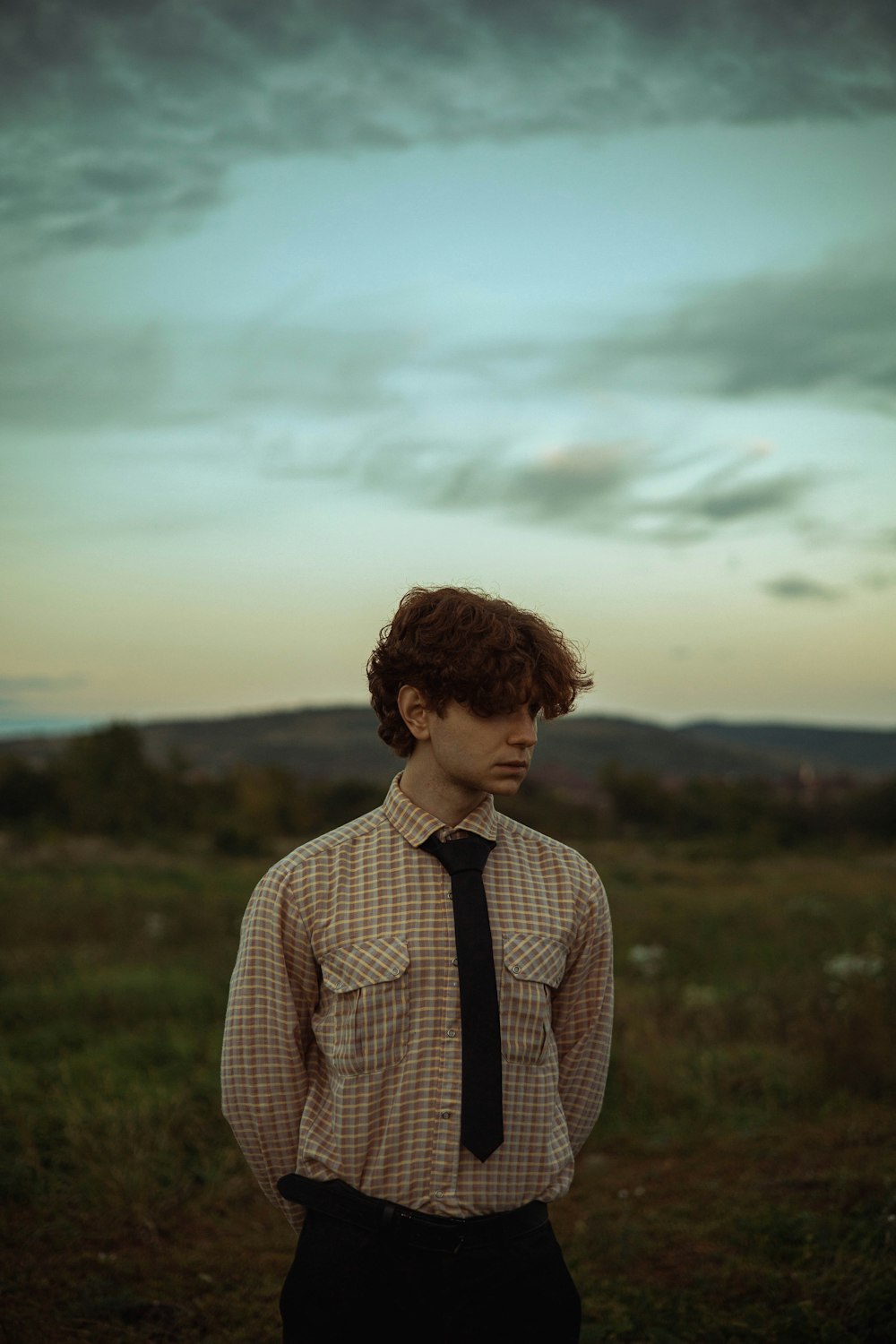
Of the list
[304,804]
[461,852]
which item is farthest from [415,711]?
[304,804]

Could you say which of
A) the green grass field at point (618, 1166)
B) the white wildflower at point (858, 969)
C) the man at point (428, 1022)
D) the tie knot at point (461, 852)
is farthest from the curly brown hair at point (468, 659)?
the white wildflower at point (858, 969)

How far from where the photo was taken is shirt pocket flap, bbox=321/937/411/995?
222cm

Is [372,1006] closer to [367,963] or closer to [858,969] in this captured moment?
[367,963]

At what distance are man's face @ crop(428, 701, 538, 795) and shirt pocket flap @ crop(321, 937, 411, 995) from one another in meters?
0.37

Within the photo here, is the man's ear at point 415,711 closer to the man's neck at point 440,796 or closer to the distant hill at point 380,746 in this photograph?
the man's neck at point 440,796

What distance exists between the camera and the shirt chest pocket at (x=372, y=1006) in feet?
7.29

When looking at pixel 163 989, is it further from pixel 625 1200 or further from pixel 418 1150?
pixel 418 1150

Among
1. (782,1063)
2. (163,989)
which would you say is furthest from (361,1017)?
(163,989)

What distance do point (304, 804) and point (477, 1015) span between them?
43985mm

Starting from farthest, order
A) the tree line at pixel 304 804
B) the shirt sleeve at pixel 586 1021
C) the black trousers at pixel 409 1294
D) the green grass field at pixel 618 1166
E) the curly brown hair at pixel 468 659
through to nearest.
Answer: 1. the tree line at pixel 304 804
2. the green grass field at pixel 618 1166
3. the shirt sleeve at pixel 586 1021
4. the curly brown hair at pixel 468 659
5. the black trousers at pixel 409 1294

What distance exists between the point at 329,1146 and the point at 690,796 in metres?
48.2

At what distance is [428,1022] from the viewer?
7.34ft

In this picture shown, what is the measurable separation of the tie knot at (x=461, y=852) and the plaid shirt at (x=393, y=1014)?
21mm

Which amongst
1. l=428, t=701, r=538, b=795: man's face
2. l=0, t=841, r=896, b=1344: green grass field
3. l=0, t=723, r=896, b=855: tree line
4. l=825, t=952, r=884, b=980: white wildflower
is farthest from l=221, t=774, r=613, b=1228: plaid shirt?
l=0, t=723, r=896, b=855: tree line
